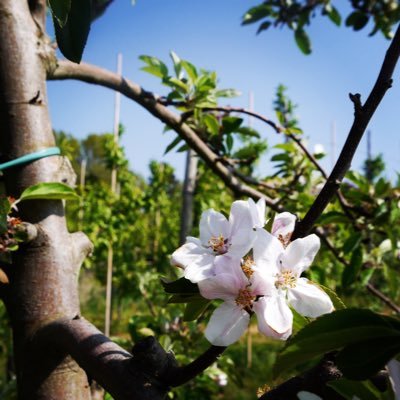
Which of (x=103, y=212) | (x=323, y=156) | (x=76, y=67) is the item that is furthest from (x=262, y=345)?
(x=76, y=67)

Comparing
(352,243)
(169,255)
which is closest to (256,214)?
(169,255)

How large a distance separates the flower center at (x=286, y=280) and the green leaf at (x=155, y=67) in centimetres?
108

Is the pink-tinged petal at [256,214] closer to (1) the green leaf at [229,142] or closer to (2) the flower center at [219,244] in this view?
(2) the flower center at [219,244]

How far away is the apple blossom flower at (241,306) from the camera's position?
1.29 feet

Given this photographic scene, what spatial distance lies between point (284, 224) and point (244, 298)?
0.10 m

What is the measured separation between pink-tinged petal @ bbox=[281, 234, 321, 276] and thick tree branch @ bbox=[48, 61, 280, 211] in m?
0.72

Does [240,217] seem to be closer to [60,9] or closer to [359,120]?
[359,120]

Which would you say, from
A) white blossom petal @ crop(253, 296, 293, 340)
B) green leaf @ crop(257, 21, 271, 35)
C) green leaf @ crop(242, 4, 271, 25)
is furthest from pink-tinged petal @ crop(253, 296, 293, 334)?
green leaf @ crop(257, 21, 271, 35)

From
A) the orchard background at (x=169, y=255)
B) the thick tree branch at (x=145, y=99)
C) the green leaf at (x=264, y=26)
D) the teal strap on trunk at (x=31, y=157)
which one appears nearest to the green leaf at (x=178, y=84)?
the orchard background at (x=169, y=255)

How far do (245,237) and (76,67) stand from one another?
2.68ft

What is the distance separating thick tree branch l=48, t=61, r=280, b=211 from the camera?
1.05 meters

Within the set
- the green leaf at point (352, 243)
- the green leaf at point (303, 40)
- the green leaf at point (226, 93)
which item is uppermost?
the green leaf at point (303, 40)

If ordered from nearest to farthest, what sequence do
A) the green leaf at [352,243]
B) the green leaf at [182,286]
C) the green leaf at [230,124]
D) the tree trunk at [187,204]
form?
the green leaf at [182,286] < the green leaf at [352,243] < the green leaf at [230,124] < the tree trunk at [187,204]

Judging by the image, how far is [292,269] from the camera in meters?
0.43
